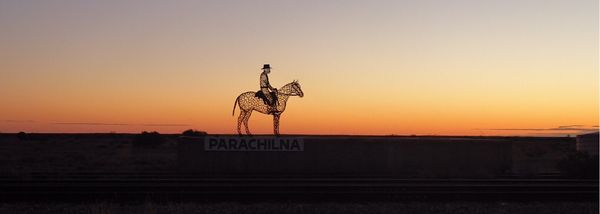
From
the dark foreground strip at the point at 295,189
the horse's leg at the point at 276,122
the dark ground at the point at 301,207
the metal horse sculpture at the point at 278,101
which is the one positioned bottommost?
the dark ground at the point at 301,207

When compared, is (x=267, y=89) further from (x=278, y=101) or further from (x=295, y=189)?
(x=295, y=189)

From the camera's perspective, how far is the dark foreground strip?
19469mm

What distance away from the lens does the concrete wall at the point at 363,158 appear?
3177 centimetres

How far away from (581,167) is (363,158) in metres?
9.25

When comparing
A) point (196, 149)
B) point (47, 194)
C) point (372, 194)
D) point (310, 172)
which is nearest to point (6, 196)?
point (47, 194)

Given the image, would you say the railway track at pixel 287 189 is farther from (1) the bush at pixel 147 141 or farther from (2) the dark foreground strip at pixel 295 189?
(1) the bush at pixel 147 141

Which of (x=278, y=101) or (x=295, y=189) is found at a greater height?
(x=278, y=101)

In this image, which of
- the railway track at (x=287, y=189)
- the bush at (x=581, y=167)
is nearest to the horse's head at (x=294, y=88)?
the railway track at (x=287, y=189)

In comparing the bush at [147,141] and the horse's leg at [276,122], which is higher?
the horse's leg at [276,122]

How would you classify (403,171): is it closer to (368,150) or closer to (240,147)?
(368,150)

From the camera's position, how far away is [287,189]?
21.5 meters

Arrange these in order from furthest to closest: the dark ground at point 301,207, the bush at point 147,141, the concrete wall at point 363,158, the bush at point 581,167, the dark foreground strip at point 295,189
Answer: the bush at point 147,141, the concrete wall at point 363,158, the bush at point 581,167, the dark foreground strip at point 295,189, the dark ground at point 301,207

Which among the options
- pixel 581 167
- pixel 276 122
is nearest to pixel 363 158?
pixel 276 122

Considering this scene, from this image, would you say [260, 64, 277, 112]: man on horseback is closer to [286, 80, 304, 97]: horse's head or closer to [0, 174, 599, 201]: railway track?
[286, 80, 304, 97]: horse's head
